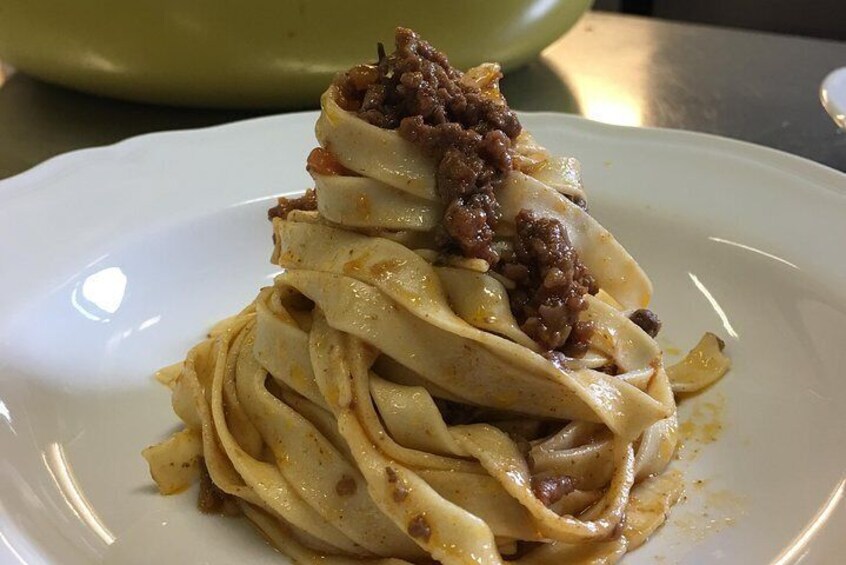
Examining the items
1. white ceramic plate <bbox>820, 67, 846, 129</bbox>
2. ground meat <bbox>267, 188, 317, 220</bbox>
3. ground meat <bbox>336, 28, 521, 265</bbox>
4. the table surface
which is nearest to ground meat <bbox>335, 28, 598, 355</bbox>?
ground meat <bbox>336, 28, 521, 265</bbox>

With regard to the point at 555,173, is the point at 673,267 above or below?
below

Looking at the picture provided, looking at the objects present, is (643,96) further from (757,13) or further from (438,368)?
(757,13)

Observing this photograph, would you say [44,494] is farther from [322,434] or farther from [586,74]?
[586,74]

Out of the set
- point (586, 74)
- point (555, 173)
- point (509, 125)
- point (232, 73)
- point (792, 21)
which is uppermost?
point (509, 125)

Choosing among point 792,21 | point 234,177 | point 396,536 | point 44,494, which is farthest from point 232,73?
point 792,21

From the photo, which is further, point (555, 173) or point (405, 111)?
point (555, 173)

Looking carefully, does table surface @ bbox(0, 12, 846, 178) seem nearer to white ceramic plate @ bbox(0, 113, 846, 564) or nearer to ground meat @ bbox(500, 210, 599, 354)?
white ceramic plate @ bbox(0, 113, 846, 564)
